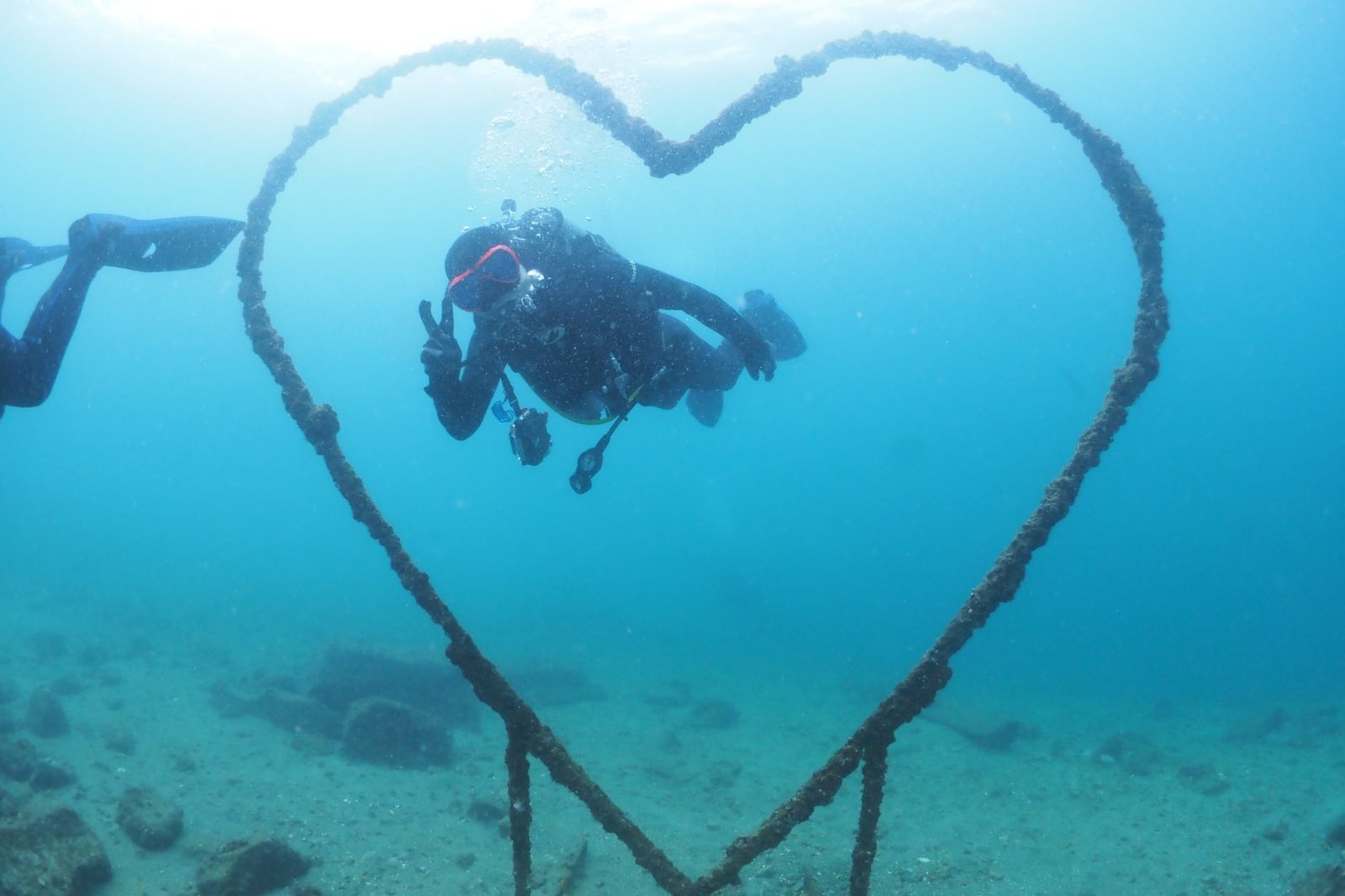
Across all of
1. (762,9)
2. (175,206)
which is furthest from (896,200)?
(175,206)

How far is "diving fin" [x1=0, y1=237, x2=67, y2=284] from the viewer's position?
17.3 ft

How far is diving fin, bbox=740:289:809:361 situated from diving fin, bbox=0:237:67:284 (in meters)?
6.82

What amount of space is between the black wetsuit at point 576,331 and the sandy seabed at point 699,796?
13.5ft

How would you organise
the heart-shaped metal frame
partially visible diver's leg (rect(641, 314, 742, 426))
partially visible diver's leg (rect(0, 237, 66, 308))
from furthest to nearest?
partially visible diver's leg (rect(641, 314, 742, 426)) → partially visible diver's leg (rect(0, 237, 66, 308)) → the heart-shaped metal frame

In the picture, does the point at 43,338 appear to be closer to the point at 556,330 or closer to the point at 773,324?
the point at 556,330

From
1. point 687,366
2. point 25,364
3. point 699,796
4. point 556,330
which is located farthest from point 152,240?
point 699,796

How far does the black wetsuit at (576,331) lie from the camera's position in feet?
15.8

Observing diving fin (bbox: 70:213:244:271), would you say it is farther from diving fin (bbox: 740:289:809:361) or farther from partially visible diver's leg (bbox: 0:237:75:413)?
diving fin (bbox: 740:289:809:361)

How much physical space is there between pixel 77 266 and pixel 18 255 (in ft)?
3.99

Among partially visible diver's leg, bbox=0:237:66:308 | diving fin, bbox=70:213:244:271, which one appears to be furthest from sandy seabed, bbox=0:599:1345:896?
diving fin, bbox=70:213:244:271

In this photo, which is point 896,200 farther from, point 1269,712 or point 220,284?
point 220,284

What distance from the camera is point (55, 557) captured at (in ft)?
108

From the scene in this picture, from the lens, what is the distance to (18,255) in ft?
17.9

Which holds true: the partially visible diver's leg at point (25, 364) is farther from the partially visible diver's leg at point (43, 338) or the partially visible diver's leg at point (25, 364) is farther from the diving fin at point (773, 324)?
the diving fin at point (773, 324)
